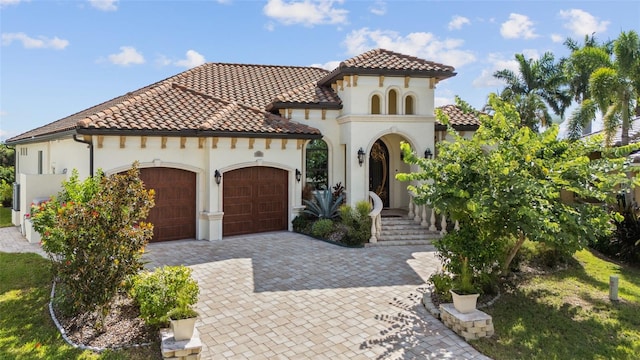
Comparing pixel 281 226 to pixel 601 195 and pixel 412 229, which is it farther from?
pixel 601 195

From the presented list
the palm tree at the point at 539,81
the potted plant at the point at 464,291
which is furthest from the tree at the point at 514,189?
the palm tree at the point at 539,81

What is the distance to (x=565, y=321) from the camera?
30.7ft

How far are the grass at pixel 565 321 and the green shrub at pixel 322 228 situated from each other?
751 centimetres

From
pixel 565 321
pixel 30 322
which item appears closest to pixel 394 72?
pixel 565 321

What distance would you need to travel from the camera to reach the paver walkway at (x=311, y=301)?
7.85 metres

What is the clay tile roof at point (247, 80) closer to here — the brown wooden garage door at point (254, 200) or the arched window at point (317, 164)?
the arched window at point (317, 164)

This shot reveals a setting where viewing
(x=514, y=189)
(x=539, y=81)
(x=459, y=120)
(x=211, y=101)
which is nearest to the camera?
(x=514, y=189)

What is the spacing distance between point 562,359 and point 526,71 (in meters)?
37.1

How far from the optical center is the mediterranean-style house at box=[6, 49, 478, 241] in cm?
1533

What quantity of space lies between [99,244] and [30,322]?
267 cm

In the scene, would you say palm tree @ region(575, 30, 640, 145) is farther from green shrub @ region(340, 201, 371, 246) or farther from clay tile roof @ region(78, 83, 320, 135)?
clay tile roof @ region(78, 83, 320, 135)

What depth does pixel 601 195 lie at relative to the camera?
30.6ft

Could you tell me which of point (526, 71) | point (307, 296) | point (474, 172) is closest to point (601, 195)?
point (474, 172)

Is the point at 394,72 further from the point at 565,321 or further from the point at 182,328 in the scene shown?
the point at 182,328
